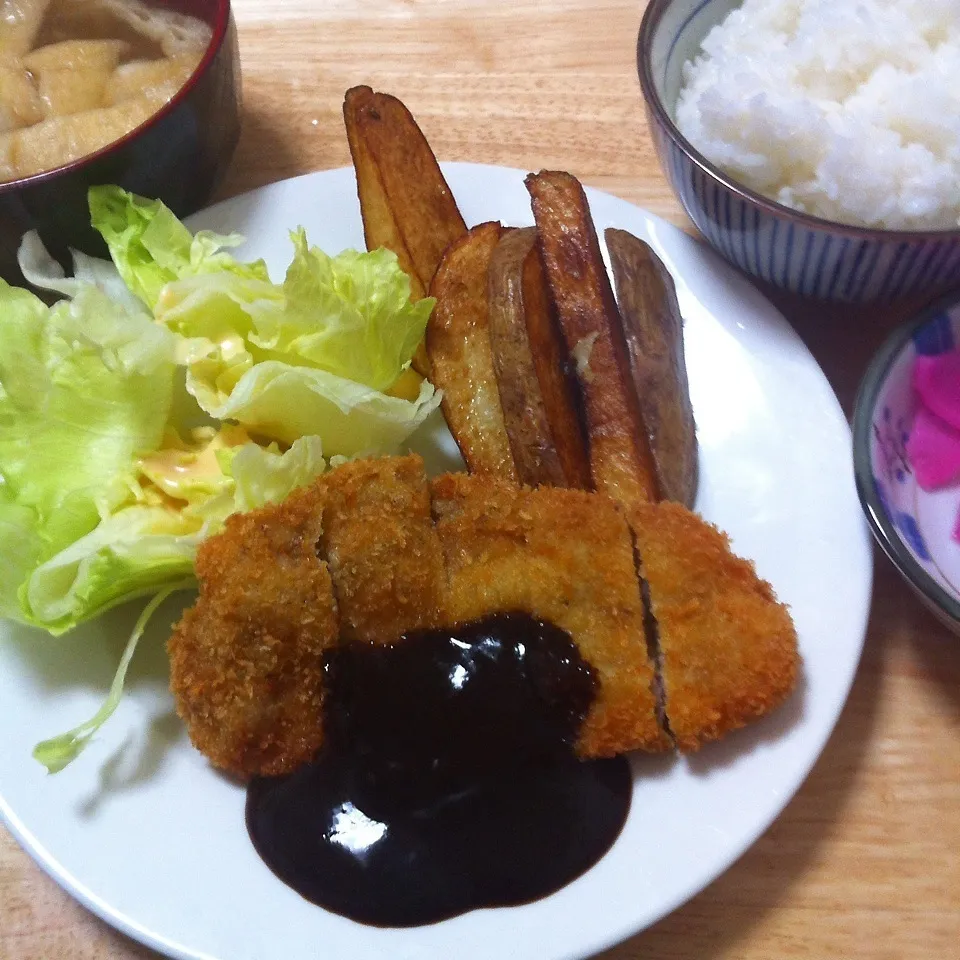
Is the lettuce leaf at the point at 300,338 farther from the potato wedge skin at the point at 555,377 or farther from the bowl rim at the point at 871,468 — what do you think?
the bowl rim at the point at 871,468

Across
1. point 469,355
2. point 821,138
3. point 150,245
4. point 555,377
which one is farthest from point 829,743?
point 150,245

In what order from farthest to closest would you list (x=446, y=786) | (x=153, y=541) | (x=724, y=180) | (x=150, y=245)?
(x=150, y=245)
(x=724, y=180)
(x=153, y=541)
(x=446, y=786)

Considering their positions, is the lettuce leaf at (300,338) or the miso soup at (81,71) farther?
the miso soup at (81,71)

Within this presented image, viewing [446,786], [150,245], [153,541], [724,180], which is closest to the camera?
[446,786]

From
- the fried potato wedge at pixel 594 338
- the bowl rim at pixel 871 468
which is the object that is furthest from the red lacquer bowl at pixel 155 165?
the bowl rim at pixel 871 468

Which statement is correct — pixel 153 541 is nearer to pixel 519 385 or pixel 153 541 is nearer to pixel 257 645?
pixel 257 645

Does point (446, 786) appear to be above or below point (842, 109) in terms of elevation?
below

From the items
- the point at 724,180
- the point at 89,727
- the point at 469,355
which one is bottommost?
the point at 89,727

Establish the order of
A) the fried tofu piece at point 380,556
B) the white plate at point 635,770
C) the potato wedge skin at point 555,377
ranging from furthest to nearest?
the potato wedge skin at point 555,377 < the fried tofu piece at point 380,556 < the white plate at point 635,770
